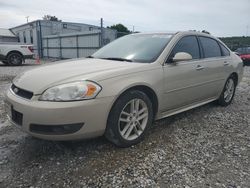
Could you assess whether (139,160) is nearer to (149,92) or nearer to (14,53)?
(149,92)

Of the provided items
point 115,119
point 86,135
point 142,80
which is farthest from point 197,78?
point 86,135

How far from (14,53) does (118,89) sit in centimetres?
1339

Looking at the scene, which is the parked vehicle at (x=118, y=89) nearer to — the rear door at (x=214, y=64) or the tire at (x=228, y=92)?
the rear door at (x=214, y=64)

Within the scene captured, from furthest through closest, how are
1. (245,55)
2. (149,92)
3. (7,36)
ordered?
1. (7,36)
2. (245,55)
3. (149,92)

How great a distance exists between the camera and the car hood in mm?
2762

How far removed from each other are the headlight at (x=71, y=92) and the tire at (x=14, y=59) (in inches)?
520

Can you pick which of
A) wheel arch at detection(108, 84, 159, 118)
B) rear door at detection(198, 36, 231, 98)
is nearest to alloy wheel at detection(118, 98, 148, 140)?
wheel arch at detection(108, 84, 159, 118)

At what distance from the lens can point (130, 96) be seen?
3.04 m

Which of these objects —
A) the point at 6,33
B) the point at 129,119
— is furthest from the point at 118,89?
the point at 6,33

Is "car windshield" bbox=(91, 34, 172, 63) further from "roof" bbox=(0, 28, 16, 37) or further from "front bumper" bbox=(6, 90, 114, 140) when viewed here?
"roof" bbox=(0, 28, 16, 37)

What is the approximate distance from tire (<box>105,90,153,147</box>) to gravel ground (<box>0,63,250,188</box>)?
141 mm

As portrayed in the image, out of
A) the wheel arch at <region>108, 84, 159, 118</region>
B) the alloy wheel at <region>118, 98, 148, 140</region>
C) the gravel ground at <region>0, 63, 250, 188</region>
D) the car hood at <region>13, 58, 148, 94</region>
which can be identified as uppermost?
the car hood at <region>13, 58, 148, 94</region>

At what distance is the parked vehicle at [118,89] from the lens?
8.61ft

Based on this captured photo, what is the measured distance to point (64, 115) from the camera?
8.38 ft
